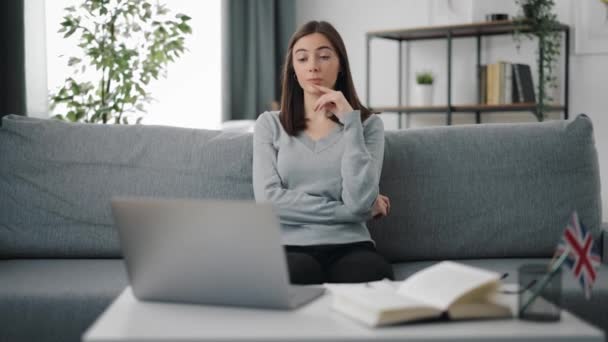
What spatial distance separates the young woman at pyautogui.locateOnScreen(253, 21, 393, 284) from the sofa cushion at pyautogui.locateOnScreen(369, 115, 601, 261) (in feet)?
0.49

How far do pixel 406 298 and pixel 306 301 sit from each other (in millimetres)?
175

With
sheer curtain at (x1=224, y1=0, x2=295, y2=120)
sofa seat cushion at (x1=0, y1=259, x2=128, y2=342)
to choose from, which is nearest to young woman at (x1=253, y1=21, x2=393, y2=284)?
sofa seat cushion at (x1=0, y1=259, x2=128, y2=342)

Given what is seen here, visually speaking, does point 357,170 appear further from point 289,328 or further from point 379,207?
point 289,328

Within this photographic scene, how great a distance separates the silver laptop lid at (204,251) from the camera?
1.06m

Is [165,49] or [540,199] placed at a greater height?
[165,49]

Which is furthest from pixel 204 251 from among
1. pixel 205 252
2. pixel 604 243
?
pixel 604 243

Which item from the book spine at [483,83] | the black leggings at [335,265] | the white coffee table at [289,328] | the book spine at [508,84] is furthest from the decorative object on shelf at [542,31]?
the white coffee table at [289,328]

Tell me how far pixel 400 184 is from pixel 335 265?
429 millimetres

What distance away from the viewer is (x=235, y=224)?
3.49ft

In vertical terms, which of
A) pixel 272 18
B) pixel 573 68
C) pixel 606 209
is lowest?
pixel 606 209

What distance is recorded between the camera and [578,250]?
3.70 ft

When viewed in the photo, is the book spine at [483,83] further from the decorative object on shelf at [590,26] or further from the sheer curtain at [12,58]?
the sheer curtain at [12,58]

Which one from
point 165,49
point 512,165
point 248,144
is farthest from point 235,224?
point 165,49

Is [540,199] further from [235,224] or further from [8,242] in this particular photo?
[8,242]
